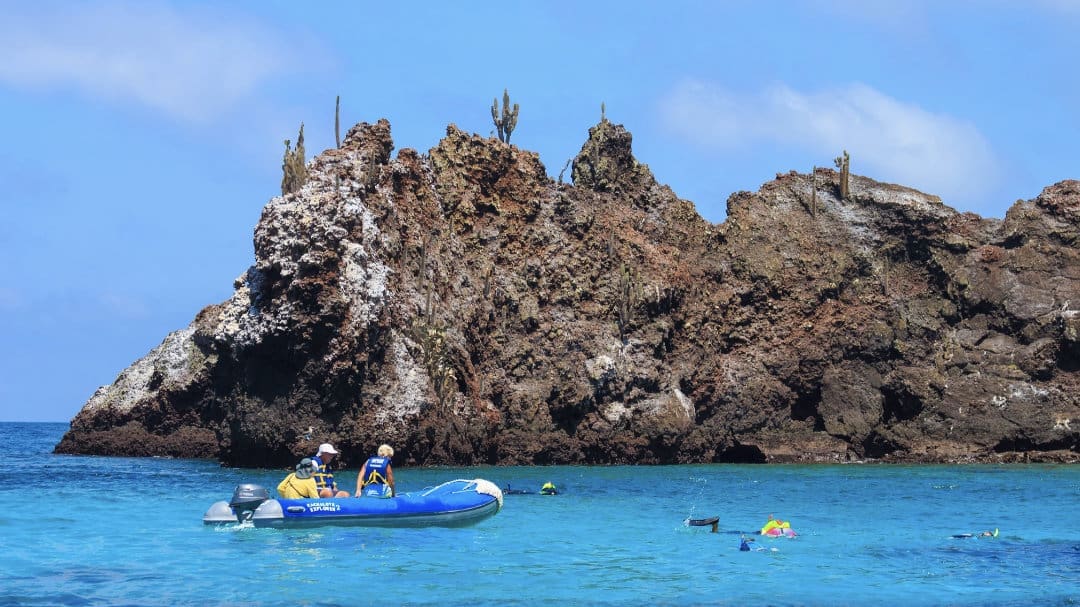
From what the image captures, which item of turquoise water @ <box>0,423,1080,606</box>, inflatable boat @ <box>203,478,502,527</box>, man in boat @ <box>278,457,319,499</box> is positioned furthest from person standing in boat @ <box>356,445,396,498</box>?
man in boat @ <box>278,457,319,499</box>

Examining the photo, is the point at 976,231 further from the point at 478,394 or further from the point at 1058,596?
the point at 1058,596

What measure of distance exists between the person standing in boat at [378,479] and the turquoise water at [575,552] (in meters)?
1.06

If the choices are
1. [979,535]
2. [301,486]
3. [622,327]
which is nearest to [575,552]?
[301,486]

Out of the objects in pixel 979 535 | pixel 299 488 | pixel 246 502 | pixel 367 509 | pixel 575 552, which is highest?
pixel 299 488

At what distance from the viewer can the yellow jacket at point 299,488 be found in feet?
77.3

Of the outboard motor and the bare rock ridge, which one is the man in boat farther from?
the bare rock ridge

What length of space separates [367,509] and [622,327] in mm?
31272

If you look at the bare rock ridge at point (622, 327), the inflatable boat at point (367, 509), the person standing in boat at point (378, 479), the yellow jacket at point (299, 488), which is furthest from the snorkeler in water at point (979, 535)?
the bare rock ridge at point (622, 327)

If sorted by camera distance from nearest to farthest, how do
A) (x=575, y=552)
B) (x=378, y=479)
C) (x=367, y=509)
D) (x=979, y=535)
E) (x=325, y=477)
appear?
(x=575, y=552), (x=367, y=509), (x=325, y=477), (x=979, y=535), (x=378, y=479)

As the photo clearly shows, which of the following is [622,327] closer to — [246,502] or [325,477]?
[325,477]

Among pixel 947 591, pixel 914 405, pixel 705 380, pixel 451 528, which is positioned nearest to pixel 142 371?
pixel 705 380

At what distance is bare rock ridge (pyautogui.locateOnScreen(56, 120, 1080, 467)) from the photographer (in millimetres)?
43719

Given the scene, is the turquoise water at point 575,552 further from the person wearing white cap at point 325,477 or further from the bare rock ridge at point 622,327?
the bare rock ridge at point 622,327

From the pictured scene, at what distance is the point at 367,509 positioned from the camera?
23.5 meters
